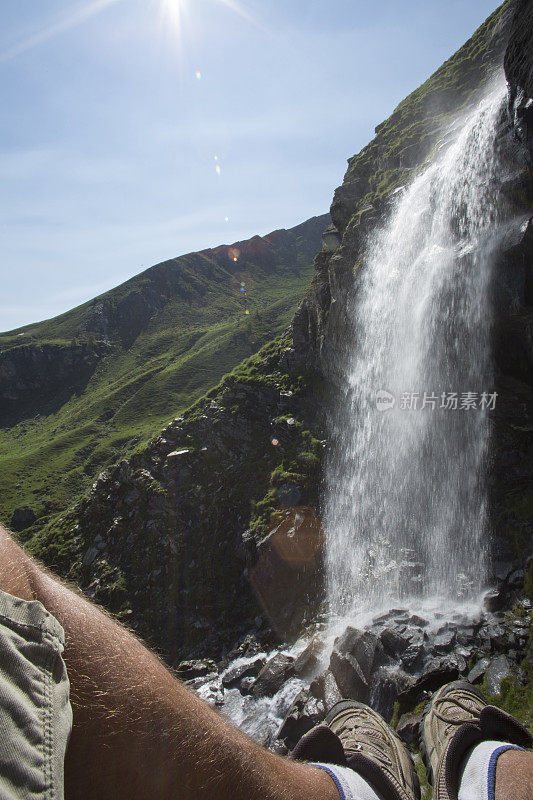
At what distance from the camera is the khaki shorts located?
4.03 feet

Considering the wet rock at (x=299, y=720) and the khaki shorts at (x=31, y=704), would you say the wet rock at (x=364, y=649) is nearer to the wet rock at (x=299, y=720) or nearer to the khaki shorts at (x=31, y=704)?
the wet rock at (x=299, y=720)

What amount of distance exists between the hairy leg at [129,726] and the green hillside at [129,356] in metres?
27.8

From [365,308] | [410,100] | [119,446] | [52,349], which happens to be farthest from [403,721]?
[52,349]

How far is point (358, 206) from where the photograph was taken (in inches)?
1030

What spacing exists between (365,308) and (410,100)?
2280cm

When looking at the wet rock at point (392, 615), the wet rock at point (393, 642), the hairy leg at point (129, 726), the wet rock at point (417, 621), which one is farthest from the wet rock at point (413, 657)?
the hairy leg at point (129, 726)

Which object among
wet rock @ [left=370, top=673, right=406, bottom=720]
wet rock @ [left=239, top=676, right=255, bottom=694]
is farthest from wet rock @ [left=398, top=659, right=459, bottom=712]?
wet rock @ [left=239, top=676, right=255, bottom=694]

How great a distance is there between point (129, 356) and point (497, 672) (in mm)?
118742

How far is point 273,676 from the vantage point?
11031mm

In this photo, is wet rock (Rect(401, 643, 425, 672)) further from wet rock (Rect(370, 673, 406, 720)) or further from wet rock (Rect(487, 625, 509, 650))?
wet rock (Rect(487, 625, 509, 650))

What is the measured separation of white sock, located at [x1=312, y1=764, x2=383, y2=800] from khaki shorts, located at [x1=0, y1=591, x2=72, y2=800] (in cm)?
304

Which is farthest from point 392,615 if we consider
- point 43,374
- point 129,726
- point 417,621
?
point 43,374

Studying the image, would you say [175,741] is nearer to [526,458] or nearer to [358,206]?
[526,458]

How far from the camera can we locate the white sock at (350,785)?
3256mm
